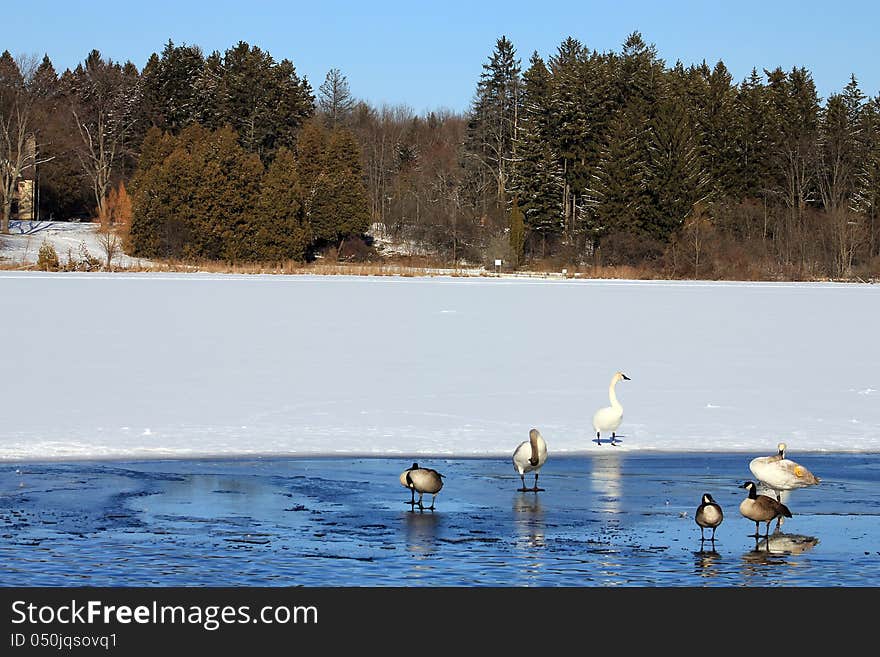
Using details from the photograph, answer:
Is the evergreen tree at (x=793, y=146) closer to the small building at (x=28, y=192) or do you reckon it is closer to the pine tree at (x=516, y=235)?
the pine tree at (x=516, y=235)

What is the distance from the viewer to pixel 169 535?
27.2ft

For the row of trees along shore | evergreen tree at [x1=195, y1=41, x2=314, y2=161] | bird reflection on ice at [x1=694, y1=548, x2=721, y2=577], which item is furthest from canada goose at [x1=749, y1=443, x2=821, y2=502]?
evergreen tree at [x1=195, y1=41, x2=314, y2=161]

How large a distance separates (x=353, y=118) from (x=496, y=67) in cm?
2356

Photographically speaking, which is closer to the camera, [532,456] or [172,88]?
[532,456]

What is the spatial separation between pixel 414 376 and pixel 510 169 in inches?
2132

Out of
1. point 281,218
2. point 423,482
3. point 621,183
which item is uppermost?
point 621,183

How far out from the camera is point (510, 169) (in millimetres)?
70812

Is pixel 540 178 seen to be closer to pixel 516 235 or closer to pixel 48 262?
pixel 516 235

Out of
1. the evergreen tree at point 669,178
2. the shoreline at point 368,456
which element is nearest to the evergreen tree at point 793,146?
the evergreen tree at point 669,178

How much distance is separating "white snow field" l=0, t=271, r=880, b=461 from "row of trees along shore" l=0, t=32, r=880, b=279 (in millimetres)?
29620

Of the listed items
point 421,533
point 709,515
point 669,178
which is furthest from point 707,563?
point 669,178

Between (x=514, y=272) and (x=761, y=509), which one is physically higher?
(x=514, y=272)

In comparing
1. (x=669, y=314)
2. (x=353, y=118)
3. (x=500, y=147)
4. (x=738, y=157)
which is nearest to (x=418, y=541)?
(x=669, y=314)
